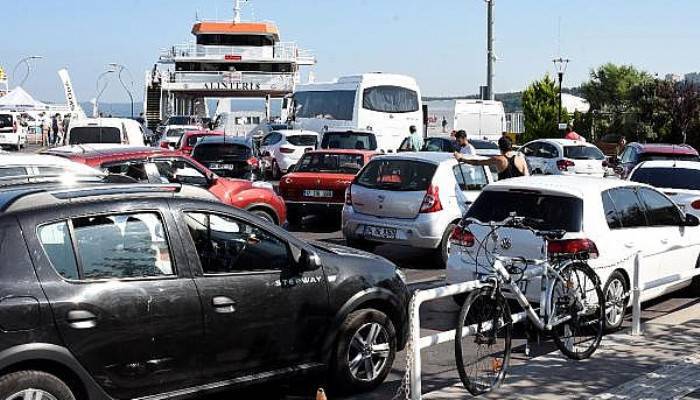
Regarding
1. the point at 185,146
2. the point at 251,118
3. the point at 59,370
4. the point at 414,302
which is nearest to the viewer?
the point at 59,370

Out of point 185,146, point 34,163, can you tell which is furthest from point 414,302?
point 185,146

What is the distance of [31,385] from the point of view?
4.77 meters

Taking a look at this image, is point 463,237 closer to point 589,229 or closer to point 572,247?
point 572,247

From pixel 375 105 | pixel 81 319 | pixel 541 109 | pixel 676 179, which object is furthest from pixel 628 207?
pixel 541 109

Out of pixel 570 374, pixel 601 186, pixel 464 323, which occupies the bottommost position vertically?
pixel 570 374

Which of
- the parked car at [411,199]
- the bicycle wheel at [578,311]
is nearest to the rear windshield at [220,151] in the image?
the parked car at [411,199]

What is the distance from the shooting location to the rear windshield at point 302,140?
28.3m

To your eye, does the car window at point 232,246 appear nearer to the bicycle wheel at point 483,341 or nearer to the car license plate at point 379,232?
the bicycle wheel at point 483,341

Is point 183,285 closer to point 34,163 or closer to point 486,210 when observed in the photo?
point 486,210

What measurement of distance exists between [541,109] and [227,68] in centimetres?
2048

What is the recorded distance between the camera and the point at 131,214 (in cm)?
552

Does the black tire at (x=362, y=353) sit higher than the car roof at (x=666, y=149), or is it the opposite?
the car roof at (x=666, y=149)

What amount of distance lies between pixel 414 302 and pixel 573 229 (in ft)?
10.2

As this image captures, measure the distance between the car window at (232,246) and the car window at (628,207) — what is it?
4.23 meters
